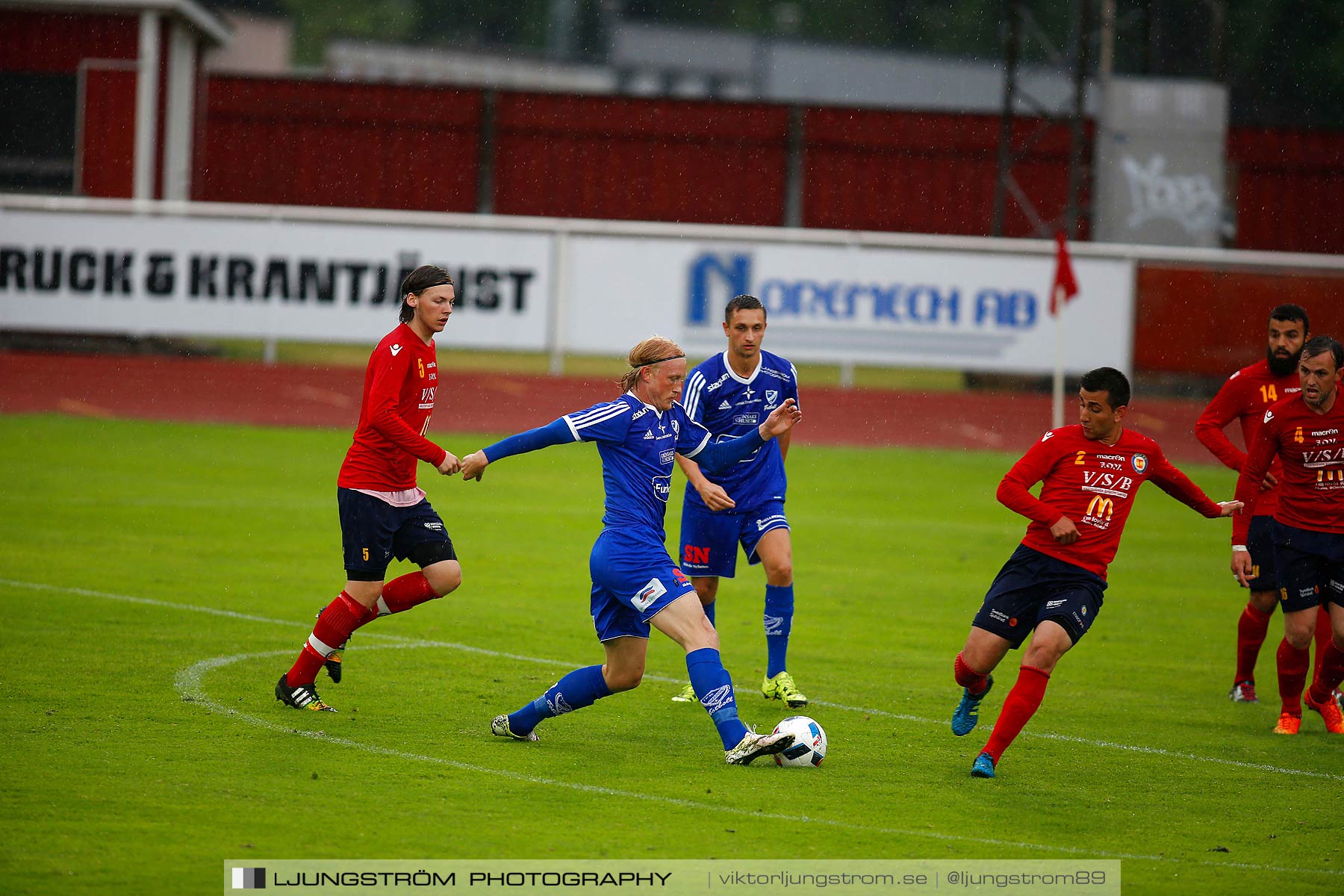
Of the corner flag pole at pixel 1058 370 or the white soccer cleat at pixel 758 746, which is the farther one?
the corner flag pole at pixel 1058 370

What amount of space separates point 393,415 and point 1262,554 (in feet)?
16.9

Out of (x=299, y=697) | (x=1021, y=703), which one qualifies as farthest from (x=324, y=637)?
(x=1021, y=703)

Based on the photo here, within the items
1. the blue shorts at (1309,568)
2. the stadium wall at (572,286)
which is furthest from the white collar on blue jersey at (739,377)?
the stadium wall at (572,286)

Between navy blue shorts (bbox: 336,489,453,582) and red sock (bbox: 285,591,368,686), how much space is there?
192mm

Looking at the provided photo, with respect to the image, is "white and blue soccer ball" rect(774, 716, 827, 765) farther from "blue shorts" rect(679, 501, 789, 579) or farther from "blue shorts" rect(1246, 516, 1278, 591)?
"blue shorts" rect(1246, 516, 1278, 591)

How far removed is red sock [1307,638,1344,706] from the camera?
853 centimetres

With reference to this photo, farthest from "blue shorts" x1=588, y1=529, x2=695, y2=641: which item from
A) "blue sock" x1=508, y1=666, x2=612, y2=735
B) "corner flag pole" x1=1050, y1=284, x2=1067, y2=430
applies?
"corner flag pole" x1=1050, y1=284, x2=1067, y2=430

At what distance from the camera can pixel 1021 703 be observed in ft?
23.2

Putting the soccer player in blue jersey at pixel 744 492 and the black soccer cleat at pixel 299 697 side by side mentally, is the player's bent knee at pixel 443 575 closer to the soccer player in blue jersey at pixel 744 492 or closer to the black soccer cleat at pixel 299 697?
the black soccer cleat at pixel 299 697

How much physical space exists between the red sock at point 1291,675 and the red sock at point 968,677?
86.2 inches

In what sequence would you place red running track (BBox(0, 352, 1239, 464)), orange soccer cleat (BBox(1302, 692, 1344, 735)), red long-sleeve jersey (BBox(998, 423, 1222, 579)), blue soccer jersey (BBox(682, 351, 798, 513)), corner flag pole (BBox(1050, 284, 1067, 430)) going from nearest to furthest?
1. red long-sleeve jersey (BBox(998, 423, 1222, 579))
2. orange soccer cleat (BBox(1302, 692, 1344, 735))
3. blue soccer jersey (BBox(682, 351, 798, 513))
4. corner flag pole (BBox(1050, 284, 1067, 430))
5. red running track (BBox(0, 352, 1239, 464))

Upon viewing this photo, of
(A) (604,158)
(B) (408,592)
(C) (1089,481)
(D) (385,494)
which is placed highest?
(A) (604,158)

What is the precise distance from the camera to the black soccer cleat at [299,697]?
7.87 metres

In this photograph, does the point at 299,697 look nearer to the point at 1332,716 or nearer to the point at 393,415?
the point at 393,415
